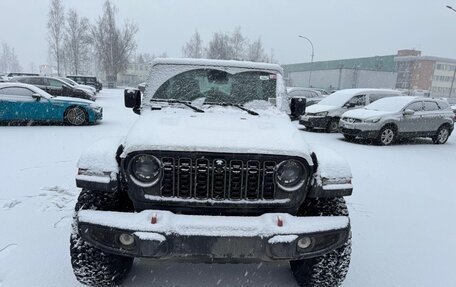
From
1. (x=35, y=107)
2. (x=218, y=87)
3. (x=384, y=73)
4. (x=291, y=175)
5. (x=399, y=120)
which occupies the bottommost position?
(x=35, y=107)

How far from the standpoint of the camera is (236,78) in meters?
4.18

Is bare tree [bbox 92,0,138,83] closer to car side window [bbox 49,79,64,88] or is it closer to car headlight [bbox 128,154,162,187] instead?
car side window [bbox 49,79,64,88]

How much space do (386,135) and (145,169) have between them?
33.2 feet

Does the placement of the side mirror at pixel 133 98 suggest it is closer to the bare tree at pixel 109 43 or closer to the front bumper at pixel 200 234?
the front bumper at pixel 200 234

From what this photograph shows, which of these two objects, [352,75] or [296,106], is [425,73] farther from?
[296,106]

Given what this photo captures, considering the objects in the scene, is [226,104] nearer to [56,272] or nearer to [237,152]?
[237,152]

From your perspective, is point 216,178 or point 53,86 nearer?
point 216,178

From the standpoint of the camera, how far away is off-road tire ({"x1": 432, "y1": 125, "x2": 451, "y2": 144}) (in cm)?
1214

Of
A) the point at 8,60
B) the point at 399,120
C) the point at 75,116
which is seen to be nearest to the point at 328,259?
the point at 399,120

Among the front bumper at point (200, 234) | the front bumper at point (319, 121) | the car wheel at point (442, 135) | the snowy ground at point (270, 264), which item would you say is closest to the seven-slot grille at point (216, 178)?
the front bumper at point (200, 234)

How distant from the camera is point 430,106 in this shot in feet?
39.5

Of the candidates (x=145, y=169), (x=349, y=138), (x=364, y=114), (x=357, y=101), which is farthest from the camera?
(x=357, y=101)

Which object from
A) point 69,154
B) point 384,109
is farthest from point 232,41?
point 69,154

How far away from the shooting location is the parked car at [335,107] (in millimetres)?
12883
